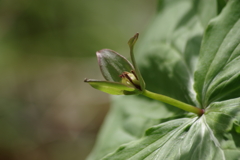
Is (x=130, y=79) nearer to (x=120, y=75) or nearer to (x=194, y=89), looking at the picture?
(x=120, y=75)

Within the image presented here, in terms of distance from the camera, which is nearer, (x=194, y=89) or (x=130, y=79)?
(x=130, y=79)

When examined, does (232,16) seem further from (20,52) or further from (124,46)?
(20,52)

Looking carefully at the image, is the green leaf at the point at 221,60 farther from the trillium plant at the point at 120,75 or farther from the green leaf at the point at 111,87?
the green leaf at the point at 111,87

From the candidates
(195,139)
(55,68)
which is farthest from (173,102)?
(55,68)

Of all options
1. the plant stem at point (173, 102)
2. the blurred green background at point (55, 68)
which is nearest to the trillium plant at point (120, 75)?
the plant stem at point (173, 102)

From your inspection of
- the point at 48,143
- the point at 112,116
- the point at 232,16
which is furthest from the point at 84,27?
the point at 232,16

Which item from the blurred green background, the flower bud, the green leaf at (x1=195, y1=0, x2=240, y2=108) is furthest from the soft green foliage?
the blurred green background

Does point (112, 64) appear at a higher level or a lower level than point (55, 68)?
lower
